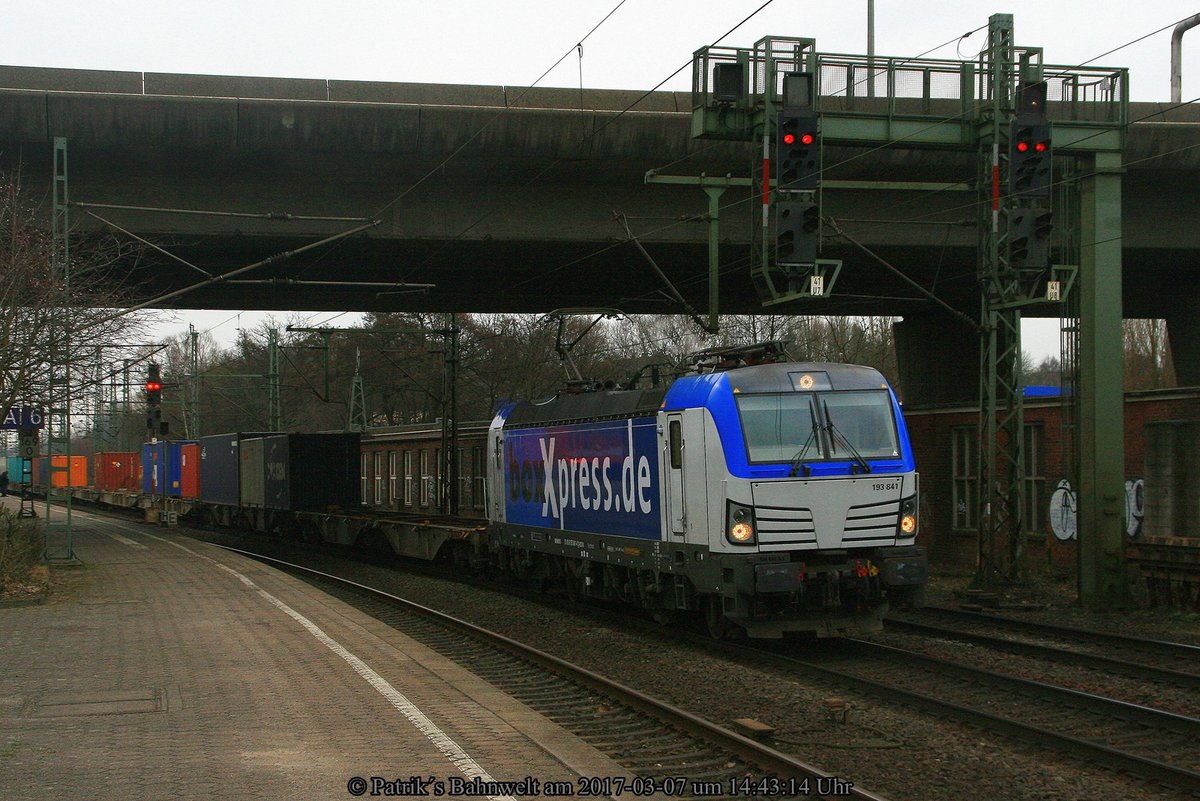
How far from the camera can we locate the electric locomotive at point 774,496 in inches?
479

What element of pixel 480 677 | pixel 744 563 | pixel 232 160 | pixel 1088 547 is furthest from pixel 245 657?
pixel 232 160

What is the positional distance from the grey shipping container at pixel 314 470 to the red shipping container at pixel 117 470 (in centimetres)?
2758

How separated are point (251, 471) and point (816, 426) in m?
28.5

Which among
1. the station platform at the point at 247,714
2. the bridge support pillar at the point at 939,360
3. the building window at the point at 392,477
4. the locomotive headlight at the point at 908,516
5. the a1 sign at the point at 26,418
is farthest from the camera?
the building window at the point at 392,477

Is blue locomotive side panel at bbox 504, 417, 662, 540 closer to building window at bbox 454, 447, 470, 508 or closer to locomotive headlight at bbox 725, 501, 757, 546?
locomotive headlight at bbox 725, 501, 757, 546

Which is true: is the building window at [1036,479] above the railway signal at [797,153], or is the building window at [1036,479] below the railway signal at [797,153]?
below

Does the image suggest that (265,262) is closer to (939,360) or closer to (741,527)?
(741,527)

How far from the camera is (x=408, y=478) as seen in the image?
40.9 m

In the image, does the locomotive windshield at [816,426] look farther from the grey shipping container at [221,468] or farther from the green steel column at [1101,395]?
the grey shipping container at [221,468]

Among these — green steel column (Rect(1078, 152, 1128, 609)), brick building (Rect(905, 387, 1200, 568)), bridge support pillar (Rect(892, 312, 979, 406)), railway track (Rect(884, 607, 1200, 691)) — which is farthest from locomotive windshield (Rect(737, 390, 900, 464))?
bridge support pillar (Rect(892, 312, 979, 406))

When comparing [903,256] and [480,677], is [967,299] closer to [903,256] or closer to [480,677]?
[903,256]

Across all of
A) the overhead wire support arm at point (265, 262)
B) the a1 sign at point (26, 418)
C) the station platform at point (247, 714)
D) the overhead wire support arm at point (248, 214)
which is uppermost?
the overhead wire support arm at point (248, 214)

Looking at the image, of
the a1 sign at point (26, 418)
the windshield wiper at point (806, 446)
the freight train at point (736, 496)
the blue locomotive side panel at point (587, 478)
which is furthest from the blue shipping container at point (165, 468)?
the windshield wiper at point (806, 446)

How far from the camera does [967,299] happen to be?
32.0 m
